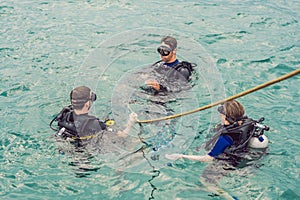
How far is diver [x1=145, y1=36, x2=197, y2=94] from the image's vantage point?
6.55m

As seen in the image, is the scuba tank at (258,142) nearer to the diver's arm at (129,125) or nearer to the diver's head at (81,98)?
the diver's arm at (129,125)

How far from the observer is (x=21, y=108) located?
698cm

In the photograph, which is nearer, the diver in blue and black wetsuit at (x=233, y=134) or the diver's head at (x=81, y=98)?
the diver in blue and black wetsuit at (x=233, y=134)

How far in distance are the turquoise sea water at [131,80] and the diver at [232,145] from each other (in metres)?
0.16

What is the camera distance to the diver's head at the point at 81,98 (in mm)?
4939

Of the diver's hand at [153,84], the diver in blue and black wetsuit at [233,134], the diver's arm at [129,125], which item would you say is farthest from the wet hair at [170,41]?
the diver in blue and black wetsuit at [233,134]

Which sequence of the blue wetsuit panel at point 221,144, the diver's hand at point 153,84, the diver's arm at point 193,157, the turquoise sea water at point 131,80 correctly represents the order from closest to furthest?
the blue wetsuit panel at point 221,144 < the diver's arm at point 193,157 < the turquoise sea water at point 131,80 < the diver's hand at point 153,84

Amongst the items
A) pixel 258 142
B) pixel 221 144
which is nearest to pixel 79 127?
pixel 221 144

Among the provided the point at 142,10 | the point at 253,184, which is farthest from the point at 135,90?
the point at 142,10

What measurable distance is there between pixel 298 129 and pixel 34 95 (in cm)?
476

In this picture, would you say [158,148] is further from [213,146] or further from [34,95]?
[34,95]

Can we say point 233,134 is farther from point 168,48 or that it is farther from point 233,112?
point 168,48

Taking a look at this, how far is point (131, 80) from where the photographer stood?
621 cm

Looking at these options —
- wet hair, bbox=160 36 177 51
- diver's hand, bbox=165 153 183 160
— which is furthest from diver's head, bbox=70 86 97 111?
wet hair, bbox=160 36 177 51
